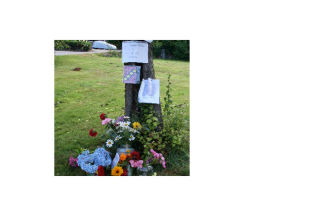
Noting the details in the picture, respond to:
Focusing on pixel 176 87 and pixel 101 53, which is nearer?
pixel 101 53

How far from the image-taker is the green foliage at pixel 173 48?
2.97 m

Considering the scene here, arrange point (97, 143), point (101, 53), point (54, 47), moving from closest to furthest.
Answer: point (54, 47)
point (101, 53)
point (97, 143)

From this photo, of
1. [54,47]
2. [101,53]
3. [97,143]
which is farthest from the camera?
[97,143]

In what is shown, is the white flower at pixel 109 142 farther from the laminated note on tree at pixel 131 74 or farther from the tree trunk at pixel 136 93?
the laminated note on tree at pixel 131 74

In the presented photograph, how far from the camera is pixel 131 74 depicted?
10.1 feet

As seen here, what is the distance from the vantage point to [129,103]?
10.7 feet

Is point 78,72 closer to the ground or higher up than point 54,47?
closer to the ground

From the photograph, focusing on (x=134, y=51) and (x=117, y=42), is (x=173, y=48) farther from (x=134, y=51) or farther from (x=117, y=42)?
(x=117, y=42)

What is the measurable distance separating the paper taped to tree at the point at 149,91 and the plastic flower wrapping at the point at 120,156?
0.30m

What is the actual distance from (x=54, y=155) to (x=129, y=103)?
3.55ft

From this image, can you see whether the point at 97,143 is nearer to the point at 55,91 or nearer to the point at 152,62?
the point at 55,91

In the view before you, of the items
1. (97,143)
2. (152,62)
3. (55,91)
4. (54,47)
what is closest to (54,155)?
(97,143)

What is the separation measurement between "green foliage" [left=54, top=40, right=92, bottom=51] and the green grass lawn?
4.7 inches

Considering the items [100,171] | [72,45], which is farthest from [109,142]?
[72,45]
